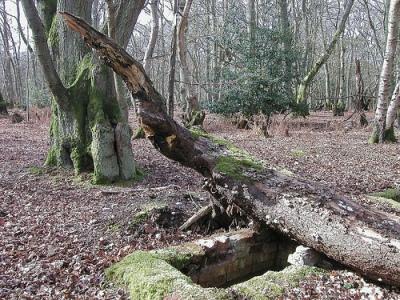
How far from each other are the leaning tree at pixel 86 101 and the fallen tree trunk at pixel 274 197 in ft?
7.10

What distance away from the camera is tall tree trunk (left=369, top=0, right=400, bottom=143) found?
10.3 meters

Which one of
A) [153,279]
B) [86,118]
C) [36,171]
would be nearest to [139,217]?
[153,279]

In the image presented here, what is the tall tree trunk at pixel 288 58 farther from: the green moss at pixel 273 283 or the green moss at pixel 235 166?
the green moss at pixel 273 283

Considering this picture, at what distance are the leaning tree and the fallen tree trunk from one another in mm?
2163

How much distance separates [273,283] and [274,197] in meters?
0.84

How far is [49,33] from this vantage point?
716 centimetres

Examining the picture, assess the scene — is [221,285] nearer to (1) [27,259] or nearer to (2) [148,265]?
(2) [148,265]

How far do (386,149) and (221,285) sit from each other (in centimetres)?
741

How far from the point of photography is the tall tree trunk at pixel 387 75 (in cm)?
1030

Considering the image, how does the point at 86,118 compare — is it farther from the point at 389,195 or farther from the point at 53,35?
the point at 389,195

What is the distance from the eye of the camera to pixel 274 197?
3.73m

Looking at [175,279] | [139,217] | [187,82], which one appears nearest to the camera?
[175,279]

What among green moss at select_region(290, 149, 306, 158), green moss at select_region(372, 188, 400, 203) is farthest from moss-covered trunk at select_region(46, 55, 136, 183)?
green moss at select_region(290, 149, 306, 158)

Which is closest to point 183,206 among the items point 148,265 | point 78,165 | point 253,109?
point 148,265
